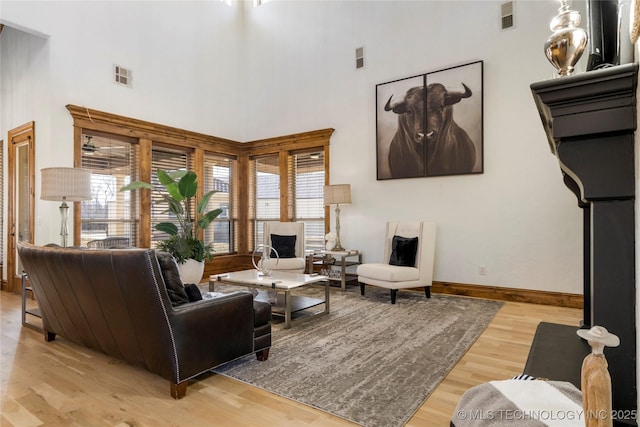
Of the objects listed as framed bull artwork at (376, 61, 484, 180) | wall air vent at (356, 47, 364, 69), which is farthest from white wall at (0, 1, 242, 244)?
framed bull artwork at (376, 61, 484, 180)

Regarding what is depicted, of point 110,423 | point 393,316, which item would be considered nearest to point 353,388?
point 110,423

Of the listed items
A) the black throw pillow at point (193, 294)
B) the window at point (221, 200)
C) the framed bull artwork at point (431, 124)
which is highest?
the framed bull artwork at point (431, 124)

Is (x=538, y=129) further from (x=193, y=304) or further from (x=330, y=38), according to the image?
(x=193, y=304)

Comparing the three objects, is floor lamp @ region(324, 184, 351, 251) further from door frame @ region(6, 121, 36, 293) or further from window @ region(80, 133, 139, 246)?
door frame @ region(6, 121, 36, 293)

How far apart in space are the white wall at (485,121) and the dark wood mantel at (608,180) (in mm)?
3417

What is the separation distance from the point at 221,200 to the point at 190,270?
1979 millimetres

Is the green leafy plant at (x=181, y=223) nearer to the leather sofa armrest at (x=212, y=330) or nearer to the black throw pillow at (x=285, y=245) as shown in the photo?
the black throw pillow at (x=285, y=245)

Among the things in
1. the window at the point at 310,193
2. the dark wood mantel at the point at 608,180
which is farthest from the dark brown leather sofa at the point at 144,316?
the window at the point at 310,193

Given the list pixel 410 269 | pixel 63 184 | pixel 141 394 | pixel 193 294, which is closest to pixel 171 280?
pixel 193 294

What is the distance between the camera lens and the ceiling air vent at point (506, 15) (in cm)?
477

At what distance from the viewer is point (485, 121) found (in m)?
4.96

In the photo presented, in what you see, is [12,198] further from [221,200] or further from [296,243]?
[296,243]

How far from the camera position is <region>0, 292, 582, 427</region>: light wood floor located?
199 centimetres

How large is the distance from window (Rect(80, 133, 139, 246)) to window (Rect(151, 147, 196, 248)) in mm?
277
